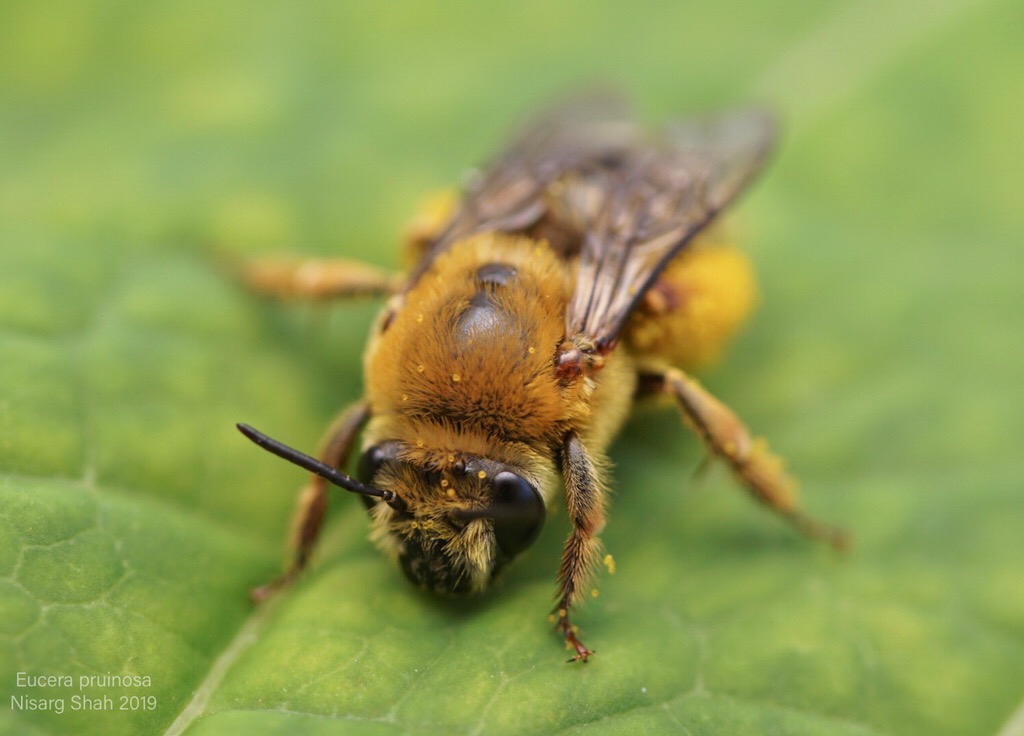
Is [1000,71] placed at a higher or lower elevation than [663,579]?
higher

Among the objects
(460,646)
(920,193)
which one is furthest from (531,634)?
(920,193)

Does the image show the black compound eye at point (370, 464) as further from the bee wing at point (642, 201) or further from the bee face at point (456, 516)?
the bee wing at point (642, 201)

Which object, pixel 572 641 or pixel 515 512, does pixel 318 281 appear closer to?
pixel 515 512

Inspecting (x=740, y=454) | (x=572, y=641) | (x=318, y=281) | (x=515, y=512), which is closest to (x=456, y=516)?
(x=515, y=512)

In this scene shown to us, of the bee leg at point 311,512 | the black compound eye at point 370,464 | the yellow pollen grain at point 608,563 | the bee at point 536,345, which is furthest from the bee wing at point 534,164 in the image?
the yellow pollen grain at point 608,563

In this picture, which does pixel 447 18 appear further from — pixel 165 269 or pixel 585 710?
pixel 585 710

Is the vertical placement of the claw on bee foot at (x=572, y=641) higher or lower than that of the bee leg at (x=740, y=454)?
lower
